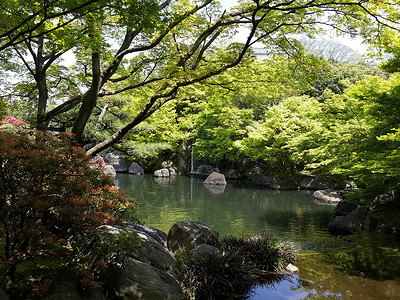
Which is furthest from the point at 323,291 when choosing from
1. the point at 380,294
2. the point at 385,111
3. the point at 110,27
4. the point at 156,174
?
the point at 156,174

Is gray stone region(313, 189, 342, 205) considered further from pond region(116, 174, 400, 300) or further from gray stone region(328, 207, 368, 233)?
gray stone region(328, 207, 368, 233)

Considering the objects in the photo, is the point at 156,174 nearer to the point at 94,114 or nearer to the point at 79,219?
the point at 94,114

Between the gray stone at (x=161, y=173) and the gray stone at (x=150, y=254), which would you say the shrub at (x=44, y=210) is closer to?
the gray stone at (x=150, y=254)

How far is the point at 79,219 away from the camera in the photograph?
3854 millimetres

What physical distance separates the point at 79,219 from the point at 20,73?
7.34 meters

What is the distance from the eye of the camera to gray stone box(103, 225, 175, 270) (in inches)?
192

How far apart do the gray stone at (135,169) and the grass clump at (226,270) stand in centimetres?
2402

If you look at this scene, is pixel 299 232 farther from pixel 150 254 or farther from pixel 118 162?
pixel 118 162

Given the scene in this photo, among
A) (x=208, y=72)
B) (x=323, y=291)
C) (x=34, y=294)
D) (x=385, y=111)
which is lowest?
(x=323, y=291)

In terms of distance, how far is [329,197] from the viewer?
16.9 metres

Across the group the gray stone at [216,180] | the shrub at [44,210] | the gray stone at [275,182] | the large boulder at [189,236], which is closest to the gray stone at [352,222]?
the large boulder at [189,236]

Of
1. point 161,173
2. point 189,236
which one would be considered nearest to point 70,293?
point 189,236

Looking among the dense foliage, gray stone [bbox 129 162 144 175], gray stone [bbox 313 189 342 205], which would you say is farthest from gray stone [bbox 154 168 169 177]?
the dense foliage

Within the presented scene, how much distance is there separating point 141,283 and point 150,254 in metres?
0.89
